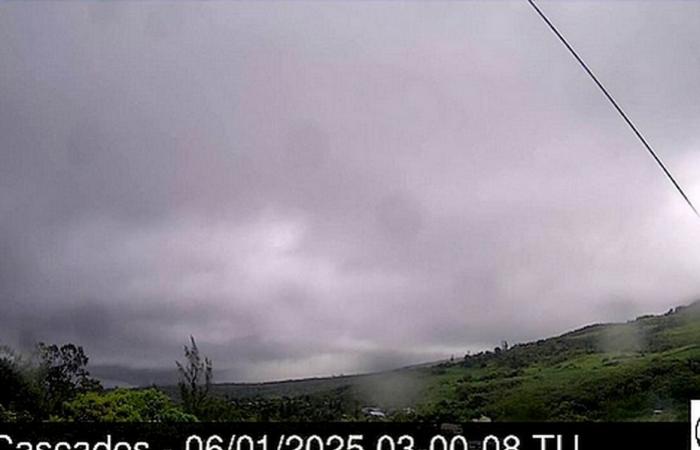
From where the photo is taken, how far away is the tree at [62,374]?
6.88m

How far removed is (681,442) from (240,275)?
140 inches

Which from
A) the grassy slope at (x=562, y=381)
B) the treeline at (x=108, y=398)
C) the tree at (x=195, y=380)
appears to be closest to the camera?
the grassy slope at (x=562, y=381)

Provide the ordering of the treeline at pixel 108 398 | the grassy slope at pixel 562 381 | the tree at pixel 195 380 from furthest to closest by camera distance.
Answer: the tree at pixel 195 380 → the treeline at pixel 108 398 → the grassy slope at pixel 562 381

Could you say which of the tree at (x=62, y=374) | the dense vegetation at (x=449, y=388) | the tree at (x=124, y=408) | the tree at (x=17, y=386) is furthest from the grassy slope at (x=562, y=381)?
the tree at (x=17, y=386)

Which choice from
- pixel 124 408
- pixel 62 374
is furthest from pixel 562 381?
pixel 62 374

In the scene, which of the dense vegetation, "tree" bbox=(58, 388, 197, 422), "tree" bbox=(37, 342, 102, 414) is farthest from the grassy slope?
"tree" bbox=(37, 342, 102, 414)

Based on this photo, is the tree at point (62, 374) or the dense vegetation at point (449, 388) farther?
the tree at point (62, 374)

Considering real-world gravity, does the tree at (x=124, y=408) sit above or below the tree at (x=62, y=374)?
below

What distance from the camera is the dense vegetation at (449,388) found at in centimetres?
628

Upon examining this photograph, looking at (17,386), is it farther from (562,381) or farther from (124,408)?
(562,381)

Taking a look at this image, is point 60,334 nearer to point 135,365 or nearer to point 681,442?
point 135,365

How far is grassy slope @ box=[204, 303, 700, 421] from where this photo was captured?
6.24m

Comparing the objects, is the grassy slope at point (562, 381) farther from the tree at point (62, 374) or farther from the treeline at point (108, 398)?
the tree at point (62, 374)

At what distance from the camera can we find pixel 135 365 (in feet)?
22.7
